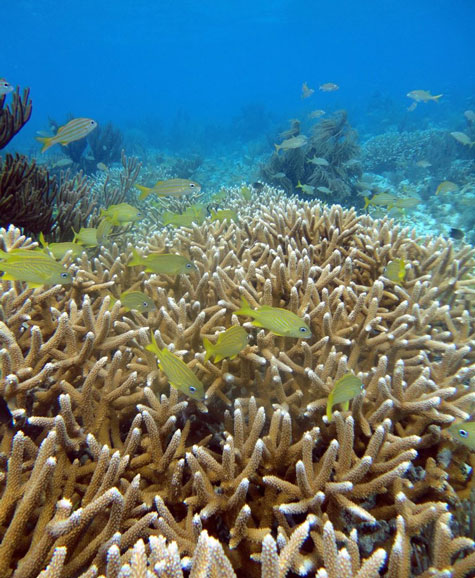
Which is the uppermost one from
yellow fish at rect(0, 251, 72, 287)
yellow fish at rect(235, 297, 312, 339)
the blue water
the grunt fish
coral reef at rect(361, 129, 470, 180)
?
the blue water

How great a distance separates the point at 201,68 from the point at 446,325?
480ft

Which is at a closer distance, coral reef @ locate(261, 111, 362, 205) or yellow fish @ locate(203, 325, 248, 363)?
yellow fish @ locate(203, 325, 248, 363)

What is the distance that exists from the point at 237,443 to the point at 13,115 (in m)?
6.70

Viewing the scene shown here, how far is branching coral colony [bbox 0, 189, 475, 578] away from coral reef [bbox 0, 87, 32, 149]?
156 inches

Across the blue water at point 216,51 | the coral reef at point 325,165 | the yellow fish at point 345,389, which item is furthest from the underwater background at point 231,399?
the blue water at point 216,51

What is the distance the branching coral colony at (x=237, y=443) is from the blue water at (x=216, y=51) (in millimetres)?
45701

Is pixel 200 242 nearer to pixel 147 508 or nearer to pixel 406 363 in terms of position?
pixel 406 363

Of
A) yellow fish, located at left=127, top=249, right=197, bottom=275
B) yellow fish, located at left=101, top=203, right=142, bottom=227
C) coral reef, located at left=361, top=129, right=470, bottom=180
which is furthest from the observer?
coral reef, located at left=361, top=129, right=470, bottom=180

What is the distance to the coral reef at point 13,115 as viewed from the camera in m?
5.61

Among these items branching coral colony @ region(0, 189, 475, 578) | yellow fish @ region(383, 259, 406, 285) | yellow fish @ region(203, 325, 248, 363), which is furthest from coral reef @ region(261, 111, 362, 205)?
yellow fish @ region(203, 325, 248, 363)

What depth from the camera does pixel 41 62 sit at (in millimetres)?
119938

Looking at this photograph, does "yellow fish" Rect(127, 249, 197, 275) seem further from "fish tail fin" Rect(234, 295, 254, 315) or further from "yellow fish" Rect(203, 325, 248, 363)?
"yellow fish" Rect(203, 325, 248, 363)

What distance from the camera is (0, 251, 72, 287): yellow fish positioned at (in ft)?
8.49

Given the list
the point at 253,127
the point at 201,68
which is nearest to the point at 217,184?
the point at 253,127
